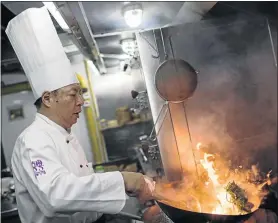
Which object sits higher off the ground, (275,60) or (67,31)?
(67,31)

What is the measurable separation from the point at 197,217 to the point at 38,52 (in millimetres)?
1079

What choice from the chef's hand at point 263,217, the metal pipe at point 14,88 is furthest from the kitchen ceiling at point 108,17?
the metal pipe at point 14,88

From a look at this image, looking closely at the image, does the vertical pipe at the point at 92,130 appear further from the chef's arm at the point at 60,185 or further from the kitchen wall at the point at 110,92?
the chef's arm at the point at 60,185

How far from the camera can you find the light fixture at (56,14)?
5.43 ft

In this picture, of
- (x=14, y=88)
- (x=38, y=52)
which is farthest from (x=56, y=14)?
(x=14, y=88)

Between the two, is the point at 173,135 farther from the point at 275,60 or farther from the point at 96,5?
the point at 96,5

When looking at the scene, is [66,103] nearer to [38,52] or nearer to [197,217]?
[38,52]

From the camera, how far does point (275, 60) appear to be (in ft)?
7.54

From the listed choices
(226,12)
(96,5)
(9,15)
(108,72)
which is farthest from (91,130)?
(226,12)

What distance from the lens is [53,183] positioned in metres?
1.23

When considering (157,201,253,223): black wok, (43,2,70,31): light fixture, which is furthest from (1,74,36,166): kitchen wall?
(157,201,253,223): black wok

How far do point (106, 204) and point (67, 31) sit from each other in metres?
1.20

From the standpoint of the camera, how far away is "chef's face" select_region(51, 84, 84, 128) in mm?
1524

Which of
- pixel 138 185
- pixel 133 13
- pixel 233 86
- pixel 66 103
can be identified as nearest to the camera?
pixel 138 185
